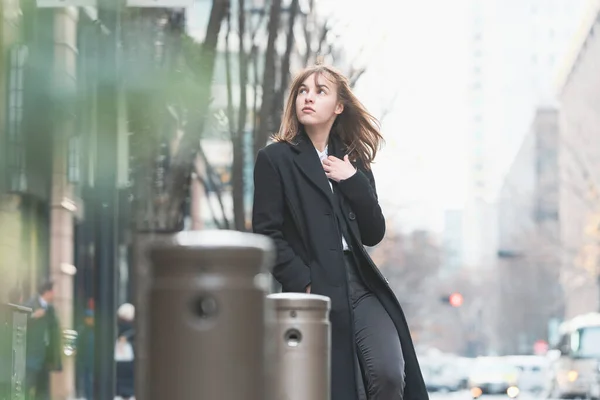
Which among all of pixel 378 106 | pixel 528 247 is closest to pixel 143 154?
pixel 378 106

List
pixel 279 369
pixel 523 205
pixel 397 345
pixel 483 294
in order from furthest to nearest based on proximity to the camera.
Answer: pixel 483 294
pixel 523 205
pixel 397 345
pixel 279 369

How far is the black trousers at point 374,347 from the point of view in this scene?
18.3 feet

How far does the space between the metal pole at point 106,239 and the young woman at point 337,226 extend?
2767 mm

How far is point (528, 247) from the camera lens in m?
92.6

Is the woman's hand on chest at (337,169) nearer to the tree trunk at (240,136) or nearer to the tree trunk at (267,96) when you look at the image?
the tree trunk at (240,136)

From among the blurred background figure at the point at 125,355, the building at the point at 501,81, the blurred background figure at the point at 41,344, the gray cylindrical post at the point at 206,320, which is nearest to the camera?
the gray cylindrical post at the point at 206,320

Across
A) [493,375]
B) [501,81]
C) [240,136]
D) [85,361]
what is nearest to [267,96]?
[240,136]

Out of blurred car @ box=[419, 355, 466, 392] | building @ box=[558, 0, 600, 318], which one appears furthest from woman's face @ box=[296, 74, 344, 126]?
blurred car @ box=[419, 355, 466, 392]

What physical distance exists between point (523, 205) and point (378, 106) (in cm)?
9358

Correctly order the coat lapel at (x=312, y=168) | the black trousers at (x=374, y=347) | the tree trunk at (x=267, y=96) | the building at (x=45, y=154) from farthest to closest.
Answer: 1. the building at (x=45, y=154)
2. the tree trunk at (x=267, y=96)
3. the coat lapel at (x=312, y=168)
4. the black trousers at (x=374, y=347)

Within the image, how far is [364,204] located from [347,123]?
0.49 m

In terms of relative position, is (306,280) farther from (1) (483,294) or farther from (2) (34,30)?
(1) (483,294)

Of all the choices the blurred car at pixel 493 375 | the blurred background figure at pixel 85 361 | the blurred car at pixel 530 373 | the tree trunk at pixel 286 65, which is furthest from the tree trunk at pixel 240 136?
the blurred car at pixel 530 373

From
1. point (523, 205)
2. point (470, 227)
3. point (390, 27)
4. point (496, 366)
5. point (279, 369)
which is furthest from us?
point (470, 227)
